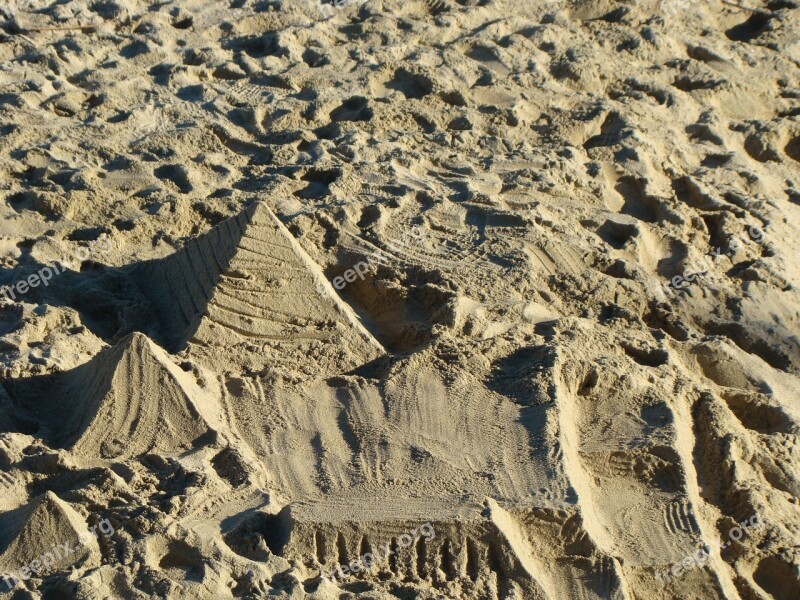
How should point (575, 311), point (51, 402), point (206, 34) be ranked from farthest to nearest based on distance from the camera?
point (206, 34), point (575, 311), point (51, 402)

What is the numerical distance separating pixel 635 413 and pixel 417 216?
1.63 metres

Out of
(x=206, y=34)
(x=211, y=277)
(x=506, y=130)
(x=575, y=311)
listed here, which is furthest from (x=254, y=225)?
(x=206, y=34)

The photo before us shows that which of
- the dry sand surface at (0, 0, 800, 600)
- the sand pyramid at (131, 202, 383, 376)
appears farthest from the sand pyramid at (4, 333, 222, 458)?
the sand pyramid at (131, 202, 383, 376)

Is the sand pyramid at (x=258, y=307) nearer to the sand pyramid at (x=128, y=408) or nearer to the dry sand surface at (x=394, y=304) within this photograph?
the dry sand surface at (x=394, y=304)

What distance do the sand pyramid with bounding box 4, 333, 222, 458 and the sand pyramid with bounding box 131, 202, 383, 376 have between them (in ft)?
1.04

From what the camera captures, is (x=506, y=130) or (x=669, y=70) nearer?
(x=506, y=130)

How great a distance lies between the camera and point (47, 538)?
10.1 feet

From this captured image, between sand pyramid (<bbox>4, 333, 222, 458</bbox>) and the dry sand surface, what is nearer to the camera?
the dry sand surface

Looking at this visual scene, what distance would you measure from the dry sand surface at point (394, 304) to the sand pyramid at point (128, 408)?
1cm

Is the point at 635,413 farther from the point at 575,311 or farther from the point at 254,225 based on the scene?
the point at 254,225

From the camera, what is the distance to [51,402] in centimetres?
378

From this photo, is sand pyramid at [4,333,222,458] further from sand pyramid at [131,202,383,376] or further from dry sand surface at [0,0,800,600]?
sand pyramid at [131,202,383,376]

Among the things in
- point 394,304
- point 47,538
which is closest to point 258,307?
point 394,304

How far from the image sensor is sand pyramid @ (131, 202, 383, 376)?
3.97 metres
